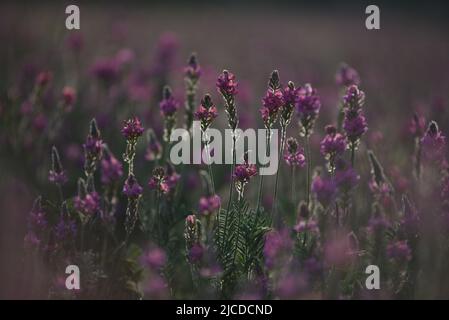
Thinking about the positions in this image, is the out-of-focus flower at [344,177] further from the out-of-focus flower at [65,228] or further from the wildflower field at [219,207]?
the out-of-focus flower at [65,228]

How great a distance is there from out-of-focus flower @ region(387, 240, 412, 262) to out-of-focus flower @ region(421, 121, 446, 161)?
0.37 meters

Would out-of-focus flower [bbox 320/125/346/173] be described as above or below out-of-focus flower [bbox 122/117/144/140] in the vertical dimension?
below

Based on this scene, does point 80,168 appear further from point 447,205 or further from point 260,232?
point 447,205

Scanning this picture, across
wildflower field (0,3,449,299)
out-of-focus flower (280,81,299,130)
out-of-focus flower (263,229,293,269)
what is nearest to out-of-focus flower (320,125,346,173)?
wildflower field (0,3,449,299)

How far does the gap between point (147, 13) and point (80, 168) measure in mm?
7674

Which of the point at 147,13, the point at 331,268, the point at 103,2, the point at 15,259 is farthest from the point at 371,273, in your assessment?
the point at 147,13

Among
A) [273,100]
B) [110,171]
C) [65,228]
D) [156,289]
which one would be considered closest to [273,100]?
[273,100]

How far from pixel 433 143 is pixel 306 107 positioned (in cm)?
47

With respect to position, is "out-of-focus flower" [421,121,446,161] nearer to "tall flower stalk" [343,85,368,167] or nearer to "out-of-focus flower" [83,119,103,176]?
"tall flower stalk" [343,85,368,167]

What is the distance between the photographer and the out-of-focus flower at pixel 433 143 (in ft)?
7.51

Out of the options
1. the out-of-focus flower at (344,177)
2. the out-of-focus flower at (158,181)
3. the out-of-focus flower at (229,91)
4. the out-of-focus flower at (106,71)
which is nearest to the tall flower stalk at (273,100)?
the out-of-focus flower at (229,91)

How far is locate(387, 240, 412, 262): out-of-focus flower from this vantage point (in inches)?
83.1

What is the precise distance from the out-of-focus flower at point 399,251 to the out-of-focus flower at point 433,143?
0.37m

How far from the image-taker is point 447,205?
2205 millimetres
